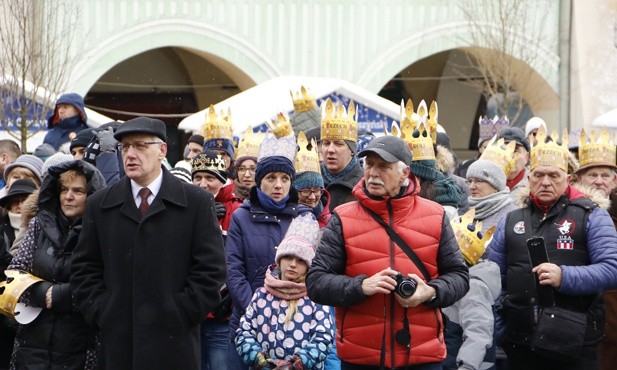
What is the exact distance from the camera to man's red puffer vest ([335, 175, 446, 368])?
22.9 feet

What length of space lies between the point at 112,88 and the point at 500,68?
8.39 metres

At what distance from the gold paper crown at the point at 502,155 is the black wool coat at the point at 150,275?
351 cm

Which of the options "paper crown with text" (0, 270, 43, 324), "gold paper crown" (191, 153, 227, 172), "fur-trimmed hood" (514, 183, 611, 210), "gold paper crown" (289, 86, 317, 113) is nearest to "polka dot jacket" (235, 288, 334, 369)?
"paper crown with text" (0, 270, 43, 324)

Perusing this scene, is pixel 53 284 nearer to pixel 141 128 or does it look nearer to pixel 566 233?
pixel 141 128

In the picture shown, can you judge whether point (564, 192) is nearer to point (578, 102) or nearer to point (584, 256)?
point (584, 256)

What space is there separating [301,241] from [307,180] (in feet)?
3.58

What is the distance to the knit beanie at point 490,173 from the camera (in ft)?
32.0

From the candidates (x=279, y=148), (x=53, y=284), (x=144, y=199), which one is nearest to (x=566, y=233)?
(x=279, y=148)

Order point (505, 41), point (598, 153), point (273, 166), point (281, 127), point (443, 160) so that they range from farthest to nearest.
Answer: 1. point (505, 41)
2. point (281, 127)
3. point (598, 153)
4. point (443, 160)
5. point (273, 166)

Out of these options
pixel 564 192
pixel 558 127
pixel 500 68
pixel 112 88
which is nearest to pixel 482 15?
pixel 500 68

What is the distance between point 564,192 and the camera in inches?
332

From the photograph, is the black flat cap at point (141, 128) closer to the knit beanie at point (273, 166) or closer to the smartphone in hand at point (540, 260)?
the knit beanie at point (273, 166)

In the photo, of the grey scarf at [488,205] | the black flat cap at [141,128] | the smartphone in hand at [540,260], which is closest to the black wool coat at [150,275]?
the black flat cap at [141,128]

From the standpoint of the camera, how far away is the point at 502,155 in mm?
10422
